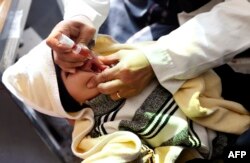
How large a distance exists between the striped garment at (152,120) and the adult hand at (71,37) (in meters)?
0.10

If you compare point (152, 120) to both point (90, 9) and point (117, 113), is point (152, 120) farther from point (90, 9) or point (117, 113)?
point (90, 9)

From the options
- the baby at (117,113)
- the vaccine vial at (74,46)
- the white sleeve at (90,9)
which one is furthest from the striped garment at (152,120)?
the white sleeve at (90,9)

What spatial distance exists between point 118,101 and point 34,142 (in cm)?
30

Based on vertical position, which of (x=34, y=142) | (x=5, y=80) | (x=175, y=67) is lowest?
(x=34, y=142)

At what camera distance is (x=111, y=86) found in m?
0.79

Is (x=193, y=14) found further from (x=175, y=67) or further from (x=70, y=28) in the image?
(x=70, y=28)

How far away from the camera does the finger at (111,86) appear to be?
0.79 m

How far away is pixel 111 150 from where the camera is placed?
0.74 meters

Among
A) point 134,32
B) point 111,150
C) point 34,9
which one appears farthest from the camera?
point 34,9

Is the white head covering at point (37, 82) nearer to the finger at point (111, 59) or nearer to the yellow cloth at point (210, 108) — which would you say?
the finger at point (111, 59)

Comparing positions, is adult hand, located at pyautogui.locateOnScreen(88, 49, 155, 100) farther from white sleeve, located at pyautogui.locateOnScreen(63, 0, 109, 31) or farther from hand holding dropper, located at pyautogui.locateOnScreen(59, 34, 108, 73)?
white sleeve, located at pyautogui.locateOnScreen(63, 0, 109, 31)

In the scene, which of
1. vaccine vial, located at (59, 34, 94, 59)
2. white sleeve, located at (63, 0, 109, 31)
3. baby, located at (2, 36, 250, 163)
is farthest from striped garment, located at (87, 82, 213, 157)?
white sleeve, located at (63, 0, 109, 31)

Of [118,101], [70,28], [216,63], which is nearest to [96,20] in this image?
[70,28]

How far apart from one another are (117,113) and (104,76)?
87 millimetres
